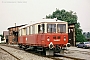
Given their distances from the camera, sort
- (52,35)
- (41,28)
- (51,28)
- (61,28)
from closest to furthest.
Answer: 1. (52,35)
2. (51,28)
3. (61,28)
4. (41,28)

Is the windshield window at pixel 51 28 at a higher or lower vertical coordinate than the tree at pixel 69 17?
lower

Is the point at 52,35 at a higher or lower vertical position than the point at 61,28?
lower

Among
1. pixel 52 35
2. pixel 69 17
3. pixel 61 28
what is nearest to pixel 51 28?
pixel 52 35

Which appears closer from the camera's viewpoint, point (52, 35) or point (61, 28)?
point (52, 35)

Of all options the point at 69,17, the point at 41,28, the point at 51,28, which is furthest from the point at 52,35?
the point at 69,17

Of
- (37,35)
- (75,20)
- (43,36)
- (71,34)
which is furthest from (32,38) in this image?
(75,20)

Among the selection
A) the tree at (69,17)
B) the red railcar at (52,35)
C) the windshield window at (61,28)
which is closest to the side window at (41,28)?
the red railcar at (52,35)

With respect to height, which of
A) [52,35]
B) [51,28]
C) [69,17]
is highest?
[69,17]

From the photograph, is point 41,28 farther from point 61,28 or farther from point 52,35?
point 61,28

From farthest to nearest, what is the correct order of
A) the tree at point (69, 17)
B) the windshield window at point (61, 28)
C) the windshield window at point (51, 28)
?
the tree at point (69, 17) → the windshield window at point (61, 28) → the windshield window at point (51, 28)

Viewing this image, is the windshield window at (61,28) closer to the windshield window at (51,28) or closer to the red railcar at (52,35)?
the red railcar at (52,35)

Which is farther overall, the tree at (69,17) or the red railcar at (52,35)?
the tree at (69,17)

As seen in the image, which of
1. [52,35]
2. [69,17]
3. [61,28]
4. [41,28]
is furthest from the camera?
[69,17]

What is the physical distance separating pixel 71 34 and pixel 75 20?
1382 inches
